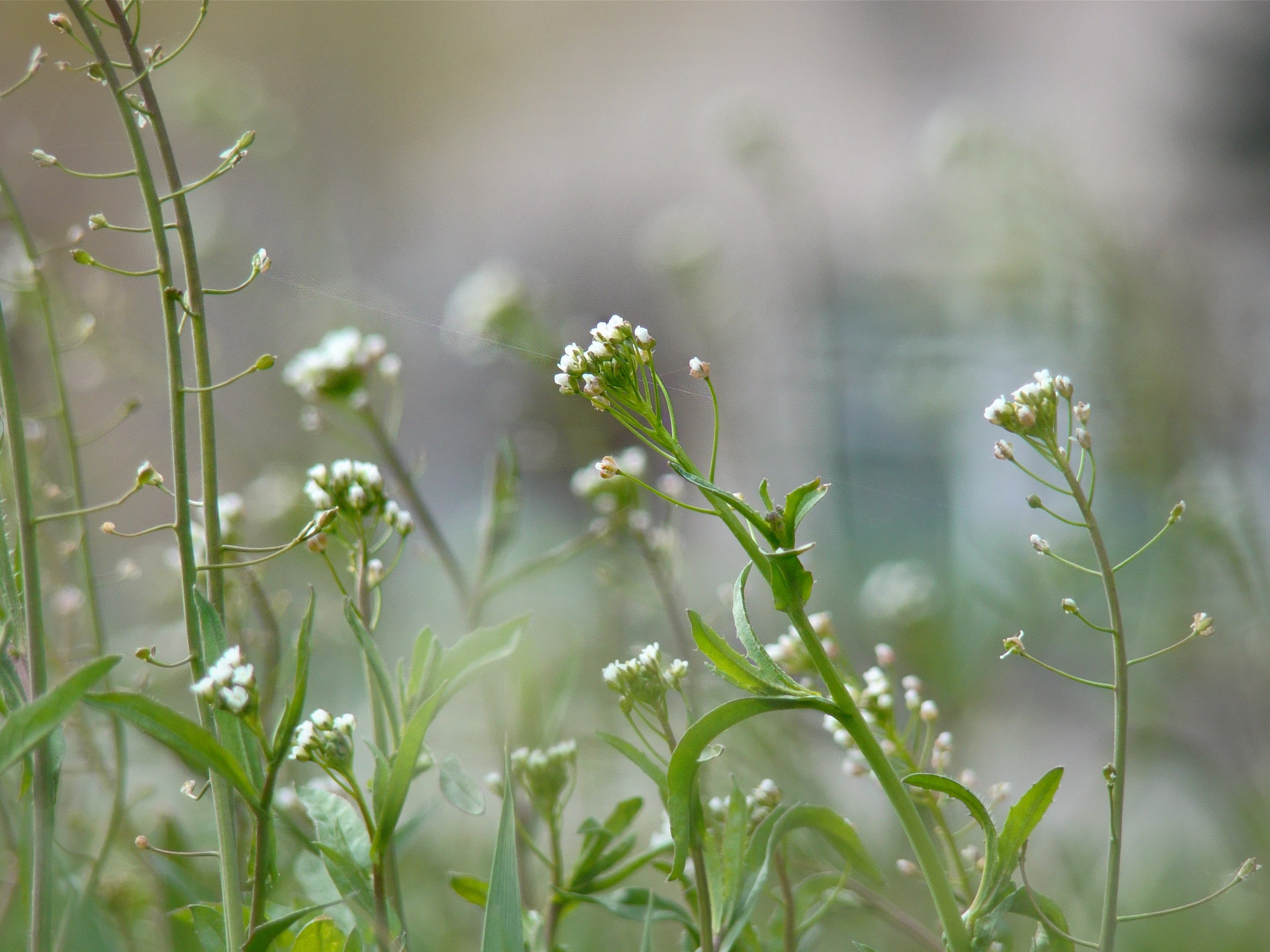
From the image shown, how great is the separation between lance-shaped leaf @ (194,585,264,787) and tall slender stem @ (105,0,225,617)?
1cm

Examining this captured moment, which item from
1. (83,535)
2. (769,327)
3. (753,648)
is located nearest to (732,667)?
(753,648)

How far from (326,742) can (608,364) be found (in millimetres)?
134

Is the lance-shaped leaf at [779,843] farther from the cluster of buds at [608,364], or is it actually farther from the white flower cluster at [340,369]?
the white flower cluster at [340,369]

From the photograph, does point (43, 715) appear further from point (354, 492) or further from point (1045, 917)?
point (1045, 917)

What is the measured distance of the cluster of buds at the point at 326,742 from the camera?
280mm

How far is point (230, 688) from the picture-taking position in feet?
0.86

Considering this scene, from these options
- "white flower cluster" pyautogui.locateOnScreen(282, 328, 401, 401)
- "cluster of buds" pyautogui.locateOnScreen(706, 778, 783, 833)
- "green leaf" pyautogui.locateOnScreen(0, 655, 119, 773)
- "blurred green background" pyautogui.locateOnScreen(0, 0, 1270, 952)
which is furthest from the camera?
"blurred green background" pyautogui.locateOnScreen(0, 0, 1270, 952)

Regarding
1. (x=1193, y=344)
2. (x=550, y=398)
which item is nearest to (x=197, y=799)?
(x=550, y=398)

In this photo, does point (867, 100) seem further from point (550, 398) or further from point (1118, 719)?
point (1118, 719)

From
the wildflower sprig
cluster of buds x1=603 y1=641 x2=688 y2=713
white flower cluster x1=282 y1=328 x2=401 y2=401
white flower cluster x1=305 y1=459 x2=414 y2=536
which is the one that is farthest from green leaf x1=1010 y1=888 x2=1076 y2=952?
white flower cluster x1=282 y1=328 x2=401 y2=401

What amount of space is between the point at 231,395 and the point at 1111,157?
142 cm

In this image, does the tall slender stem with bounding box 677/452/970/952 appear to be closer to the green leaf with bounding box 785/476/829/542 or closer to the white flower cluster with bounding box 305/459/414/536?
the green leaf with bounding box 785/476/829/542

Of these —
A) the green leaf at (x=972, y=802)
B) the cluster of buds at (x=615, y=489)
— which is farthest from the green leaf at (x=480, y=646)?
the cluster of buds at (x=615, y=489)

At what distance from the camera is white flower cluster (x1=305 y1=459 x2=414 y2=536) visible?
34 centimetres
